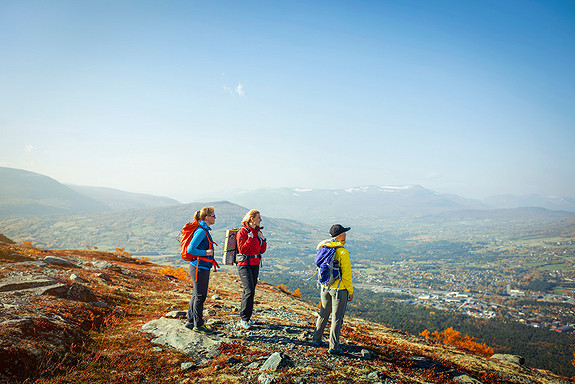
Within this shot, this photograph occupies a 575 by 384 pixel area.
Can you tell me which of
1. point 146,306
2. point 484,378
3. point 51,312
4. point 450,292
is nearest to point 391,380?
point 484,378

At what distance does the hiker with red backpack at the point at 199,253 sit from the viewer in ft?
29.5

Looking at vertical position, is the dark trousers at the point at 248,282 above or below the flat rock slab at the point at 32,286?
above

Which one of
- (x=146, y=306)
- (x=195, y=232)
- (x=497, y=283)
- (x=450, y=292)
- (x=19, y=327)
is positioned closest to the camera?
(x=19, y=327)

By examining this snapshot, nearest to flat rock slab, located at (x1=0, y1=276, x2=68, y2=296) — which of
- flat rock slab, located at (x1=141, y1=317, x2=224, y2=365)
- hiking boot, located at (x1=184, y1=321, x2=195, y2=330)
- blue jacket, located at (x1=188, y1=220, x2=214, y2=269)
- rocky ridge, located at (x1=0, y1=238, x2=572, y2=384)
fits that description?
rocky ridge, located at (x1=0, y1=238, x2=572, y2=384)

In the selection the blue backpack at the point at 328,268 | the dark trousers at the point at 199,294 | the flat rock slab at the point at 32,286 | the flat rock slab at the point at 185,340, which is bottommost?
the flat rock slab at the point at 185,340

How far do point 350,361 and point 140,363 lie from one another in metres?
6.19

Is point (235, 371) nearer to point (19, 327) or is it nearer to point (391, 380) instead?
point (391, 380)

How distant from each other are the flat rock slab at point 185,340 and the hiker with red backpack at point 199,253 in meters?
0.44

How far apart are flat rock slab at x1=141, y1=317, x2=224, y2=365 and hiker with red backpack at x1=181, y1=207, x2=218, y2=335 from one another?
1.44ft

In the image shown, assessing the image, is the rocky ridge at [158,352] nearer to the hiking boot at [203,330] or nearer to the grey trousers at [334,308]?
the hiking boot at [203,330]

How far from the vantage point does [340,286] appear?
862cm

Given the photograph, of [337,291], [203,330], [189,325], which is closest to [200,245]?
[203,330]

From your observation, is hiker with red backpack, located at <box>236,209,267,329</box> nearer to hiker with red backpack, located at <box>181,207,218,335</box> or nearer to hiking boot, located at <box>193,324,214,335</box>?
hiker with red backpack, located at <box>181,207,218,335</box>

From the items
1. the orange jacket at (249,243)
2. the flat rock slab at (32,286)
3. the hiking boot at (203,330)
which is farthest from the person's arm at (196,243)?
the flat rock slab at (32,286)
